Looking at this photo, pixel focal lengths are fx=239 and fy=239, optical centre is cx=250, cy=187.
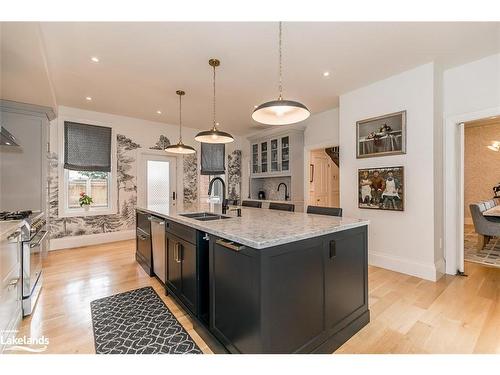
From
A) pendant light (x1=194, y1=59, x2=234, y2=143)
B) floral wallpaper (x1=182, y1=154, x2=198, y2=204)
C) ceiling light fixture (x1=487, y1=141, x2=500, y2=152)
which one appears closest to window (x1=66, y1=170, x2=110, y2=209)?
floral wallpaper (x1=182, y1=154, x2=198, y2=204)

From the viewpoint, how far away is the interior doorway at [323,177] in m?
5.45

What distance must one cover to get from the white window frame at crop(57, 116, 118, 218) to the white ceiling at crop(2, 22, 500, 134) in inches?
29.5

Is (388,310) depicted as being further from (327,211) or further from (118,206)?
Answer: (118,206)

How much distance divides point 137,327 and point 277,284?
1.43m

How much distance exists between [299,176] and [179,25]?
12.1 ft

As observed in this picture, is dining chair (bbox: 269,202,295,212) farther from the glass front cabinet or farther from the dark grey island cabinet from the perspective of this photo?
the glass front cabinet

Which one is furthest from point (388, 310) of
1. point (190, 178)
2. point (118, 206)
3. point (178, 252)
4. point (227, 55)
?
point (118, 206)

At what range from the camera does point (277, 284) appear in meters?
1.42

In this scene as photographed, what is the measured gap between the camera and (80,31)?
7.69 ft

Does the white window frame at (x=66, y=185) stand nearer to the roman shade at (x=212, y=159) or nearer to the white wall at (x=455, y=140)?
the roman shade at (x=212, y=159)

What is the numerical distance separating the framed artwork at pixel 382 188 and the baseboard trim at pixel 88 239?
4842 millimetres

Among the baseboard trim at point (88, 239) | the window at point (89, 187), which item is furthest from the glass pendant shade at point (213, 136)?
the baseboard trim at point (88, 239)

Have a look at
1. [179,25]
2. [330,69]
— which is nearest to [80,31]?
[179,25]

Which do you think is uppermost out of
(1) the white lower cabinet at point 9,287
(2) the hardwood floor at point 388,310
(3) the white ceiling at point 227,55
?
(3) the white ceiling at point 227,55
